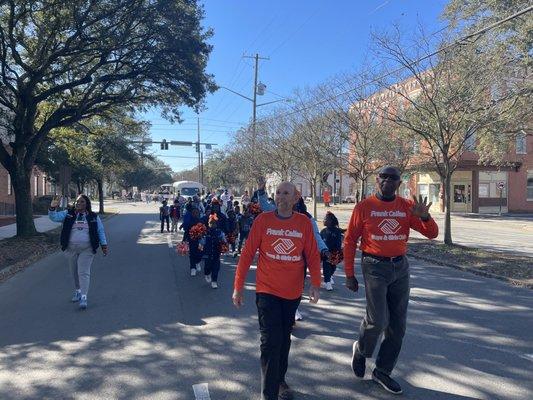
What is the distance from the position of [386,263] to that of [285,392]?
1.35 meters

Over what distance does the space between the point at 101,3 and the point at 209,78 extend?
4.54 metres

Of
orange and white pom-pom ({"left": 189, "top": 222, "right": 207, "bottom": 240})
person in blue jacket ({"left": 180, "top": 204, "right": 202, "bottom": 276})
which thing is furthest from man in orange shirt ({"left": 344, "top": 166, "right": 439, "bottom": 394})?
person in blue jacket ({"left": 180, "top": 204, "right": 202, "bottom": 276})

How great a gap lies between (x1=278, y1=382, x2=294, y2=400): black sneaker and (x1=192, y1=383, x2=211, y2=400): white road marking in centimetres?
59

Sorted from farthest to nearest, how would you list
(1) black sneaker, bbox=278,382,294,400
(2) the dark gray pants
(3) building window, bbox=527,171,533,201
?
(3) building window, bbox=527,171,533,201 < (2) the dark gray pants < (1) black sneaker, bbox=278,382,294,400

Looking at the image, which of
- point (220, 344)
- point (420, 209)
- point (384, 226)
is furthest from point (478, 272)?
point (384, 226)

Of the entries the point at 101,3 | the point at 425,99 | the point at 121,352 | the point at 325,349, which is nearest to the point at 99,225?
the point at 121,352

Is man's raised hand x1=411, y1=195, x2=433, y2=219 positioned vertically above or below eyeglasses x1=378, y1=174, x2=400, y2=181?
below

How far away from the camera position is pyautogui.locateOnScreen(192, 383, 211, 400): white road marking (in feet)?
13.6

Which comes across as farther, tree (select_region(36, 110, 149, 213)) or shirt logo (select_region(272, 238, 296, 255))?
tree (select_region(36, 110, 149, 213))

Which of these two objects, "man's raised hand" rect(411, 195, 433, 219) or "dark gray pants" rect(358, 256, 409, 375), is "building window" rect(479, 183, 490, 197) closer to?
"man's raised hand" rect(411, 195, 433, 219)

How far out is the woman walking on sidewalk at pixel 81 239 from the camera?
734 centimetres

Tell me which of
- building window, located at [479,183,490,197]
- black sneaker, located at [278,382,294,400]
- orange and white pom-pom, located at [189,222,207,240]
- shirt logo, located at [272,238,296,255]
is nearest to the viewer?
shirt logo, located at [272,238,296,255]

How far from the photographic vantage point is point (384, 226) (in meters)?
4.23

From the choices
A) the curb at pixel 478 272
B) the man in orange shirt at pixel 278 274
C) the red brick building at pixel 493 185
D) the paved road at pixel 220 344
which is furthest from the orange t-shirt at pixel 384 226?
the red brick building at pixel 493 185
